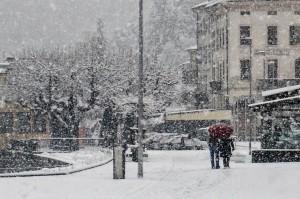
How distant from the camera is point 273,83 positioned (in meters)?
64.9

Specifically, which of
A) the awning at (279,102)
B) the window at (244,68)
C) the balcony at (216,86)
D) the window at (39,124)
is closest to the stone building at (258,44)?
the window at (244,68)

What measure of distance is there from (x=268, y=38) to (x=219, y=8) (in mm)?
5306

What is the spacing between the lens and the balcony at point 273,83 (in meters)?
64.2

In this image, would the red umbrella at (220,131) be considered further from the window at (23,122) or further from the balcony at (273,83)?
the balcony at (273,83)

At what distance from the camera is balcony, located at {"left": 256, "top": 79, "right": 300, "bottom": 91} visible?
6425 cm

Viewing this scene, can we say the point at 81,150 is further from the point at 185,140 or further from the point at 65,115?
the point at 65,115

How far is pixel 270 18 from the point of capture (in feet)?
218

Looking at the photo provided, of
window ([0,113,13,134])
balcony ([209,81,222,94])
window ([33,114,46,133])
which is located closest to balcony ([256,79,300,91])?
balcony ([209,81,222,94])

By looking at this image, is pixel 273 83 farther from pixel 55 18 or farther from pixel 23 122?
pixel 55 18

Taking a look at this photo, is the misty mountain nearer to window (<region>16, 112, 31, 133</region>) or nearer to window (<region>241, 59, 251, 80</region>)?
window (<region>241, 59, 251, 80</region>)

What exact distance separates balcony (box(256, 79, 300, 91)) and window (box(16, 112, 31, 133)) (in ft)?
65.8

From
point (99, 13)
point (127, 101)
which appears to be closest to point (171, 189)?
point (127, 101)

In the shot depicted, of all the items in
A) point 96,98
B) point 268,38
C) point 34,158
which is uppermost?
point 268,38

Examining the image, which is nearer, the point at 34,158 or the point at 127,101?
the point at 34,158
